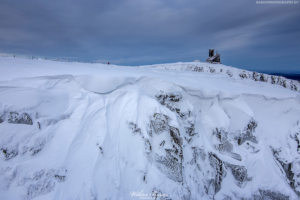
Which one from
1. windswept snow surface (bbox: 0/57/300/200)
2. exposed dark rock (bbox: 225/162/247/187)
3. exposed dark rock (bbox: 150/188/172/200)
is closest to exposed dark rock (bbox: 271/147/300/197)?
windswept snow surface (bbox: 0/57/300/200)

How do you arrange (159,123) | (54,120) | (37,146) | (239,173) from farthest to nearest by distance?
(239,173)
(159,123)
(54,120)
(37,146)

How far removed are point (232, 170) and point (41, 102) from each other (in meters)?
9.36

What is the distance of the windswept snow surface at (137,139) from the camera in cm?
427

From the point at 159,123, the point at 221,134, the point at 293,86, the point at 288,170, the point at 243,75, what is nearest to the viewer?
the point at 159,123

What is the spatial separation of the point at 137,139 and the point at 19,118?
4.26 m

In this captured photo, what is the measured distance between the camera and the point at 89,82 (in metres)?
6.50

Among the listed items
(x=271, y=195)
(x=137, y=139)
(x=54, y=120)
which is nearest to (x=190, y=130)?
(x=137, y=139)

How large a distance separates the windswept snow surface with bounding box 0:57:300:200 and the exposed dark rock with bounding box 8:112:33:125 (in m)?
0.03

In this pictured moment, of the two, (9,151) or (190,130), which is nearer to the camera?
(9,151)

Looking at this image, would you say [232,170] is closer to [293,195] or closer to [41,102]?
[293,195]

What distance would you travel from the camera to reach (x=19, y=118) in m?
4.50

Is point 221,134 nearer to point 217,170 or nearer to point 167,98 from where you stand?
point 217,170

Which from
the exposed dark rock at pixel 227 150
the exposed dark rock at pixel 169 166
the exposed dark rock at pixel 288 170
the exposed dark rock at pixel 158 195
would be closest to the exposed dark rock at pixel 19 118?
the exposed dark rock at pixel 169 166

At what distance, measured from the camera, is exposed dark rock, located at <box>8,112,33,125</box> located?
4.41 m
